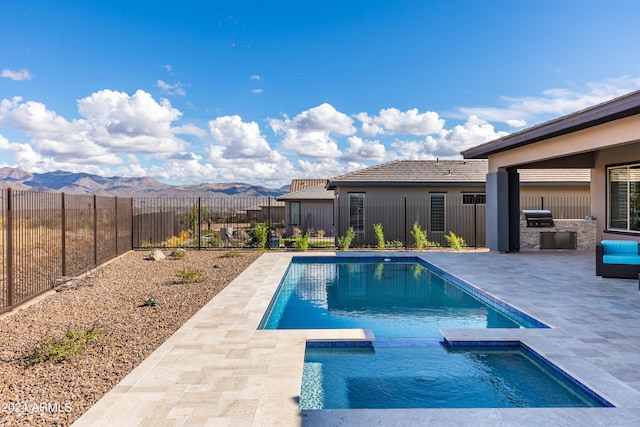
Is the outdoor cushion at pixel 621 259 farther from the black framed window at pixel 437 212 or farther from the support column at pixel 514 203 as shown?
the black framed window at pixel 437 212

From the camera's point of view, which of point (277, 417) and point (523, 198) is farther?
point (523, 198)

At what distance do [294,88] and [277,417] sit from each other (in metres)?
20.6

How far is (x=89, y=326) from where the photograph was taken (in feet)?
19.9

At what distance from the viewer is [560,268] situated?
426 inches

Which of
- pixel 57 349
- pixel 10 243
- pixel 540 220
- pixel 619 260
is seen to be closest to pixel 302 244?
pixel 540 220

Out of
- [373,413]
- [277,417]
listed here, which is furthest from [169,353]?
[373,413]

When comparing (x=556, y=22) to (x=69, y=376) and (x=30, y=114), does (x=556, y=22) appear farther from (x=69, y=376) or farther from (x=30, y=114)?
(x=30, y=114)

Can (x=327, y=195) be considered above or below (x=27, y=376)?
above

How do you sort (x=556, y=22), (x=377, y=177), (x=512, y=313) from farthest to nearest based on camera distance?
(x=377, y=177), (x=556, y=22), (x=512, y=313)

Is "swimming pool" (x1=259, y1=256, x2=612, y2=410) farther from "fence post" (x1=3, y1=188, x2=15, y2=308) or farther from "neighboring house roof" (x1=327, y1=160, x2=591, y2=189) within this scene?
"neighboring house roof" (x1=327, y1=160, x2=591, y2=189)

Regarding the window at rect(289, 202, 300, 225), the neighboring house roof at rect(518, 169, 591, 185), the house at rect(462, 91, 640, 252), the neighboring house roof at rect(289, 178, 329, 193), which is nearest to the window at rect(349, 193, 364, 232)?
the house at rect(462, 91, 640, 252)

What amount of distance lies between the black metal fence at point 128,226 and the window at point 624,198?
444cm

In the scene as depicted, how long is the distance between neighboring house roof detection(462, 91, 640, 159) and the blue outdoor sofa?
2.74 meters

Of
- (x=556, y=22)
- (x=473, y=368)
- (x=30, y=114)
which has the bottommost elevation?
(x=473, y=368)
